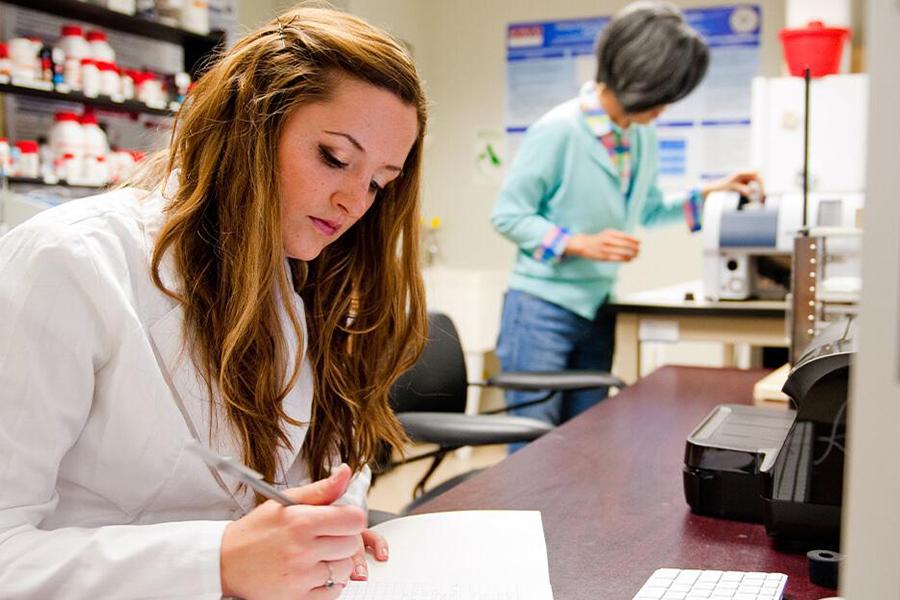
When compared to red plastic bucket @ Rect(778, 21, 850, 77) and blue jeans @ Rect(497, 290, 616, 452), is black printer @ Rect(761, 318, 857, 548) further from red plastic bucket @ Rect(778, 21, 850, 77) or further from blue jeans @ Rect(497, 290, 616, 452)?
red plastic bucket @ Rect(778, 21, 850, 77)

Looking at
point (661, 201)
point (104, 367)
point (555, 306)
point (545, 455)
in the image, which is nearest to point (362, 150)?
point (104, 367)

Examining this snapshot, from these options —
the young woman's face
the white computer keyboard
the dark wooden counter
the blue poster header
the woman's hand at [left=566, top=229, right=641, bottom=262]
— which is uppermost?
the blue poster header

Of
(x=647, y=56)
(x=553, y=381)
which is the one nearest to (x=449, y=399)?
(x=553, y=381)

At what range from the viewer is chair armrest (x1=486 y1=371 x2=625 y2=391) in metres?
2.17

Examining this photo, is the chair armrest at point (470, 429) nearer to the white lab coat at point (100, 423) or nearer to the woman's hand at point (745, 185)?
the white lab coat at point (100, 423)

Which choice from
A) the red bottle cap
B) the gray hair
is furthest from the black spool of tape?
the red bottle cap

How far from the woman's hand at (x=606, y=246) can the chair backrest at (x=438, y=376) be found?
1.36 feet

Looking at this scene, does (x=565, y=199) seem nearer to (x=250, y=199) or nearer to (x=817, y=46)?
(x=250, y=199)

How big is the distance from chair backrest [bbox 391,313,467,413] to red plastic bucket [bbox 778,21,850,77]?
2432 millimetres

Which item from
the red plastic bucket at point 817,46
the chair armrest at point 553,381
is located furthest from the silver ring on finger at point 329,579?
the red plastic bucket at point 817,46

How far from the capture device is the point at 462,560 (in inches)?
38.1

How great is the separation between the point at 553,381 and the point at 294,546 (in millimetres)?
1500

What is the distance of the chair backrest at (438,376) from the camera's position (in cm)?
201

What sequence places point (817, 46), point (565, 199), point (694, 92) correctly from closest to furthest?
point (565, 199)
point (817, 46)
point (694, 92)
